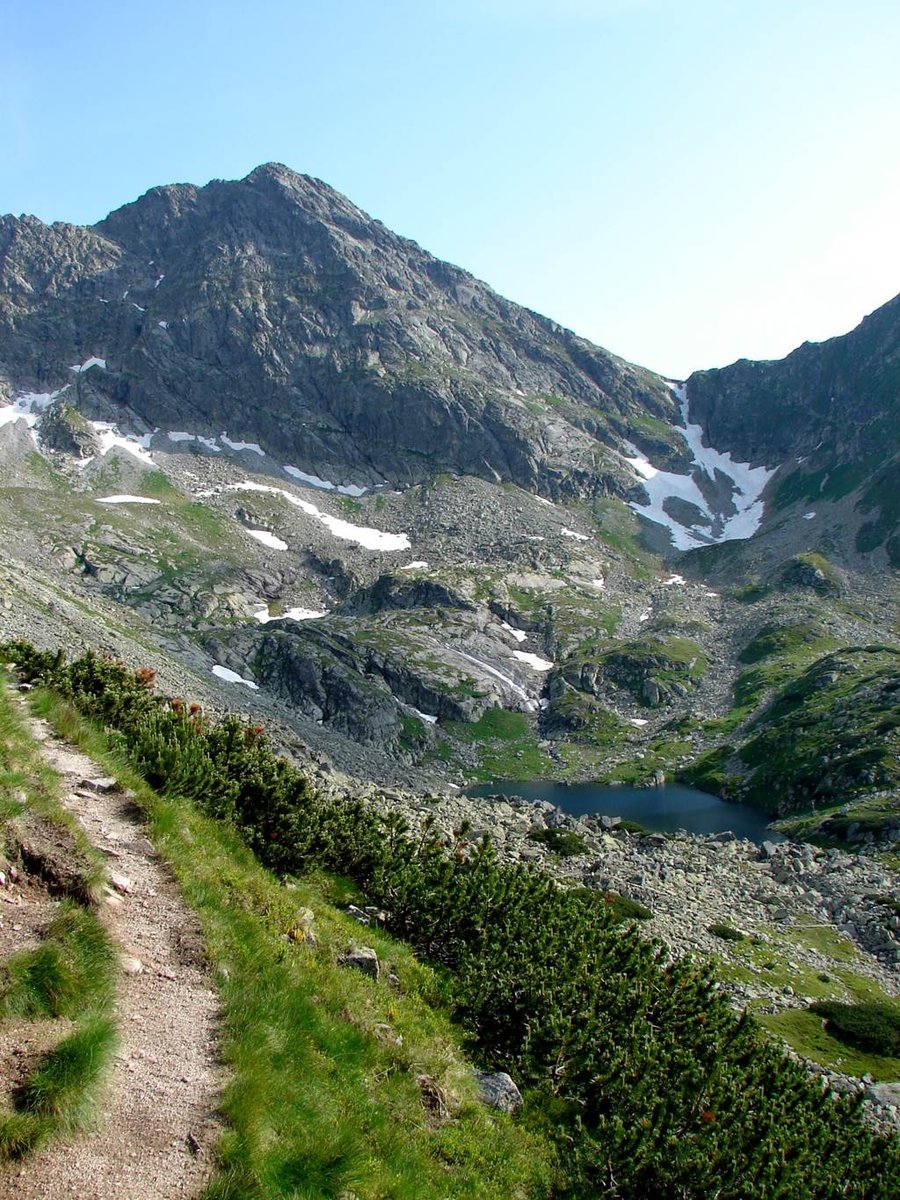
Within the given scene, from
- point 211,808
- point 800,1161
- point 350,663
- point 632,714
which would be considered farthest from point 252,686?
point 800,1161

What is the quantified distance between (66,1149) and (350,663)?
358 ft

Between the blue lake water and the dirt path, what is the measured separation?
70.0 meters

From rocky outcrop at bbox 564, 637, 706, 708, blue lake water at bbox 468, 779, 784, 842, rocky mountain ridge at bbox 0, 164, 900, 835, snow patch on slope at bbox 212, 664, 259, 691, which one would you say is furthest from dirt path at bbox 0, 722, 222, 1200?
rocky outcrop at bbox 564, 637, 706, 708

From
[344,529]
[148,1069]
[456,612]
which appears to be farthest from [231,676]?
[148,1069]

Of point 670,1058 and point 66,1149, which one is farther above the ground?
point 66,1149

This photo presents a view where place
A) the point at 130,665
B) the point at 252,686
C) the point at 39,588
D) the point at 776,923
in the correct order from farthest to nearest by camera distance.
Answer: the point at 252,686 < the point at 39,588 < the point at 130,665 < the point at 776,923

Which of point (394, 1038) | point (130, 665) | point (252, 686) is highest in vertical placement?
point (394, 1038)

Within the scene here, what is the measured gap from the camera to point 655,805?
8712 centimetres

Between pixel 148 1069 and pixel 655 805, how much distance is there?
87437mm

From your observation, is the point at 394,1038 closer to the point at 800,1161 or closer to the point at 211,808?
the point at 211,808

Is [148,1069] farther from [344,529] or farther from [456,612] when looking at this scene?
[344,529]

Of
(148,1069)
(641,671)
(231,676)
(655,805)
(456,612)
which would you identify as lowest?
(655,805)

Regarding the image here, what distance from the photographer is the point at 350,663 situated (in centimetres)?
11419

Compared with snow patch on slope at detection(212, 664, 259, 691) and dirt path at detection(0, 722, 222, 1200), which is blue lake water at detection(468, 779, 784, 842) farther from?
dirt path at detection(0, 722, 222, 1200)
